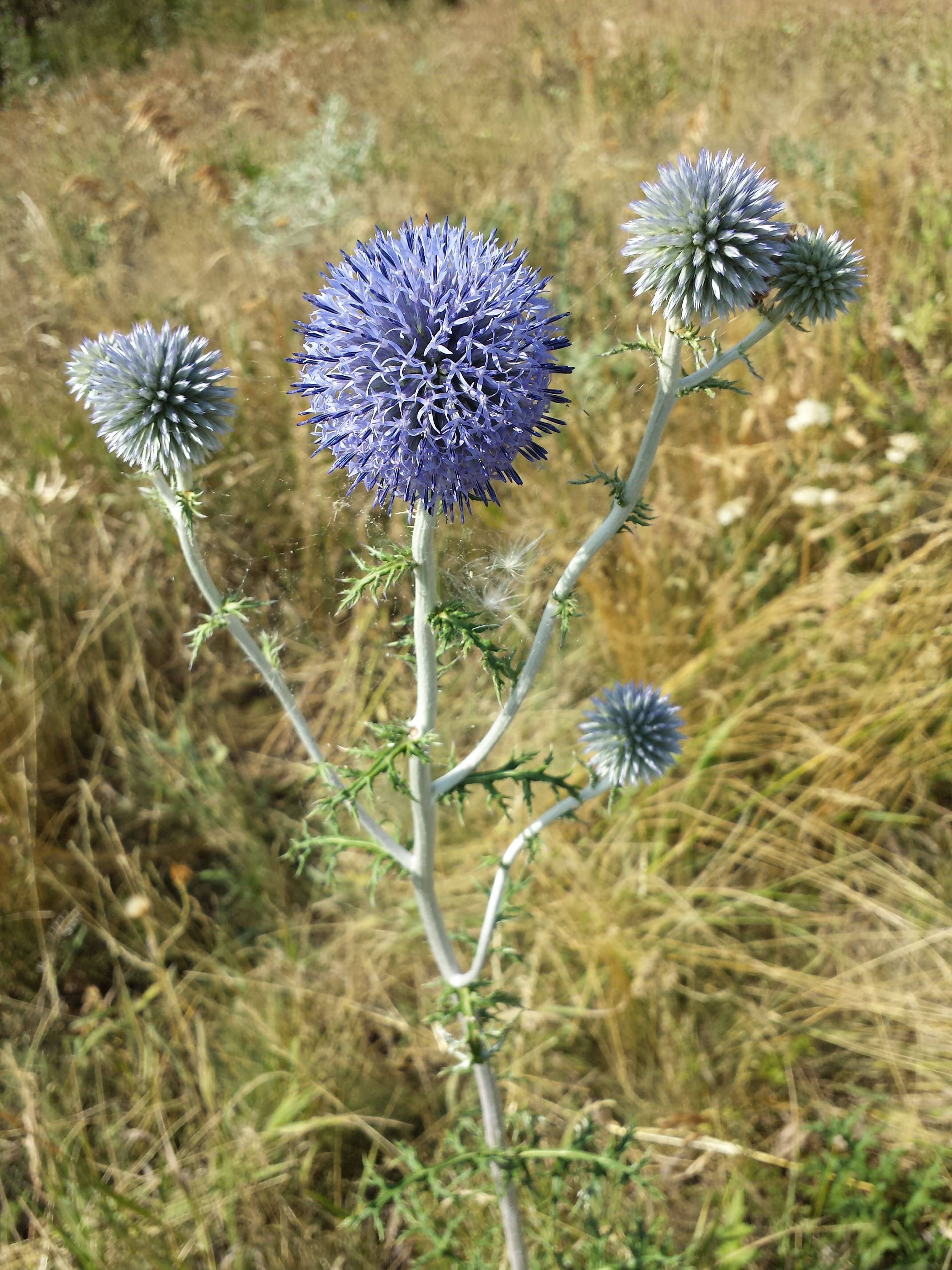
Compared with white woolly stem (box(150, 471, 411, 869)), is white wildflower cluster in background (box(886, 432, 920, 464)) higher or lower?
higher

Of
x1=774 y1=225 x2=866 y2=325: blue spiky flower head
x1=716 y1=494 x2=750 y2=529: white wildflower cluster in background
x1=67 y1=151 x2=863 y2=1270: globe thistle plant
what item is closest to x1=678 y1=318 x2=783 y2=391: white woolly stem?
x1=67 y1=151 x2=863 y2=1270: globe thistle plant

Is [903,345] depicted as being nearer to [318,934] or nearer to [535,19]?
[318,934]

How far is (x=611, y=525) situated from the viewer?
1.52m

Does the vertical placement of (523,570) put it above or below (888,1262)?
above

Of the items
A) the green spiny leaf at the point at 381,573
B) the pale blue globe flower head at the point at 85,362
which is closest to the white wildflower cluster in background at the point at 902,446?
the green spiny leaf at the point at 381,573

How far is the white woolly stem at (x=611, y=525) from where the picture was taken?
56.5 inches

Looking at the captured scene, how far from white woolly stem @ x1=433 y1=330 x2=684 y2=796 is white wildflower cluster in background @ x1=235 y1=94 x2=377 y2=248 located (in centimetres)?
569

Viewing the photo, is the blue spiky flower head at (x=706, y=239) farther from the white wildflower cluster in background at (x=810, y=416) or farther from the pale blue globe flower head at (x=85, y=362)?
the white wildflower cluster in background at (x=810, y=416)

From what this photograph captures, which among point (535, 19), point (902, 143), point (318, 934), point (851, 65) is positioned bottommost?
point (318, 934)

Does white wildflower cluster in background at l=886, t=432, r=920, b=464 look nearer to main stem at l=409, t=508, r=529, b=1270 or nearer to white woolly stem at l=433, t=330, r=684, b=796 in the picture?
white woolly stem at l=433, t=330, r=684, b=796

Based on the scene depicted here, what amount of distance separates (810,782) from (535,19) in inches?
448

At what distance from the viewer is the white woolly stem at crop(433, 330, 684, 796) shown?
1436mm

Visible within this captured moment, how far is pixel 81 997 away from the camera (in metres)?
3.55

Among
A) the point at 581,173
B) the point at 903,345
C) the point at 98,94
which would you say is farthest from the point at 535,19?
the point at 903,345
